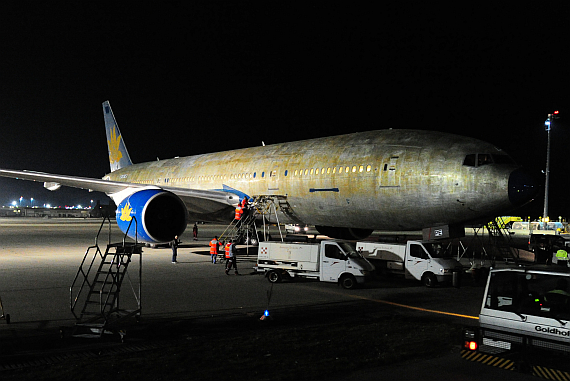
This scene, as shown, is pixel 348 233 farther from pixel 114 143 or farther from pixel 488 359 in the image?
pixel 114 143

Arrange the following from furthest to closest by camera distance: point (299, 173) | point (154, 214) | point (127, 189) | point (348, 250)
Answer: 1. point (299, 173)
2. point (127, 189)
3. point (154, 214)
4. point (348, 250)

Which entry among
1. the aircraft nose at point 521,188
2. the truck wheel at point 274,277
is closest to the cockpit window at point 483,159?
the aircraft nose at point 521,188

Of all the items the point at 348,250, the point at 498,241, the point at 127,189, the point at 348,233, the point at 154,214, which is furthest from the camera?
the point at 348,233

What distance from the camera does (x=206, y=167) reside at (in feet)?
77.9

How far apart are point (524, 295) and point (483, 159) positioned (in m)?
8.21

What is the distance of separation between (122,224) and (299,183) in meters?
6.16

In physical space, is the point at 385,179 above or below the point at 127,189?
above

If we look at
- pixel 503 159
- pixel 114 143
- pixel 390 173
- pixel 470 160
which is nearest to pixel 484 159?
pixel 470 160

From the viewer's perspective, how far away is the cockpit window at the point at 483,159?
1404 centimetres

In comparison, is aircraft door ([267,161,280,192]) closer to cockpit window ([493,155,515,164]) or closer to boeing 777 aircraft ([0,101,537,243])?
boeing 777 aircraft ([0,101,537,243])

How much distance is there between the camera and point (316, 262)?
540 inches

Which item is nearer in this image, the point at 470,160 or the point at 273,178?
the point at 470,160

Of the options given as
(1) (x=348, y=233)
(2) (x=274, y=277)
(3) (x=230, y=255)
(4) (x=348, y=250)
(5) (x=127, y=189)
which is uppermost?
(5) (x=127, y=189)

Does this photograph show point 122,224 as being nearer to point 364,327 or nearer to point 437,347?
point 364,327
